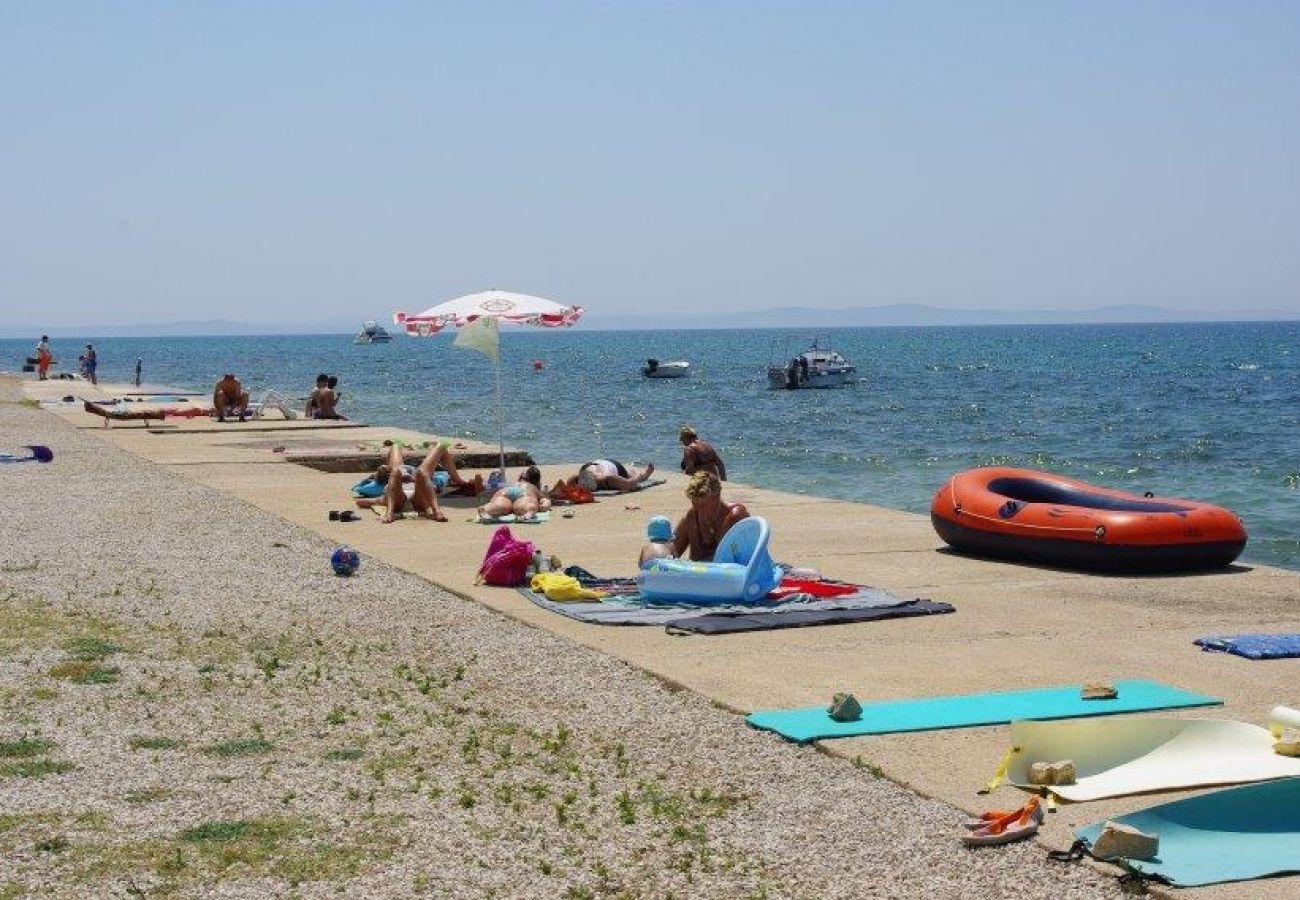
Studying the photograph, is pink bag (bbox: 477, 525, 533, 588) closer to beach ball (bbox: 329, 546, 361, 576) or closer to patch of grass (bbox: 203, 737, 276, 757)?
beach ball (bbox: 329, 546, 361, 576)

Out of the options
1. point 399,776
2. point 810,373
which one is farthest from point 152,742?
point 810,373

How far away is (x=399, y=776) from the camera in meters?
7.45

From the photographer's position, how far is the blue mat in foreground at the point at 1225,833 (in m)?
5.98

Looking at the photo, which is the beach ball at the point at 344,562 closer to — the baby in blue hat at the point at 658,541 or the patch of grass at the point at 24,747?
the baby in blue hat at the point at 658,541

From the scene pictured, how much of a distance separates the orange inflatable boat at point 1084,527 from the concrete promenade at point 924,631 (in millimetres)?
189

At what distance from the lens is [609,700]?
8.86m

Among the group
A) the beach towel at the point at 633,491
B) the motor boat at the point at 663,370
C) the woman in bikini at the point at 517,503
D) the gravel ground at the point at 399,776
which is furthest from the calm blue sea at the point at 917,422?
the gravel ground at the point at 399,776

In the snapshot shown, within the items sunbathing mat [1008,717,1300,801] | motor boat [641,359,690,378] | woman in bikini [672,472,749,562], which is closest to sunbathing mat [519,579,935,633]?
woman in bikini [672,472,749,562]

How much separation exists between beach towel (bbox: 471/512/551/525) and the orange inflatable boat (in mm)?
4556

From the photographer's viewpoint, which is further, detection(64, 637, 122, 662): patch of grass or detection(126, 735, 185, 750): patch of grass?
detection(64, 637, 122, 662): patch of grass

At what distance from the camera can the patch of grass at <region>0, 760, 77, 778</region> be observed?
7348mm

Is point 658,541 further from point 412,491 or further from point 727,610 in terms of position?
point 412,491

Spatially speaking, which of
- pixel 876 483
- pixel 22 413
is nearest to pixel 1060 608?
pixel 876 483

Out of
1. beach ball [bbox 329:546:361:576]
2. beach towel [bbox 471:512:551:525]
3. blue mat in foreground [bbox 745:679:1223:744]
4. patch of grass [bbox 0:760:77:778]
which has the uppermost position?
blue mat in foreground [bbox 745:679:1223:744]
